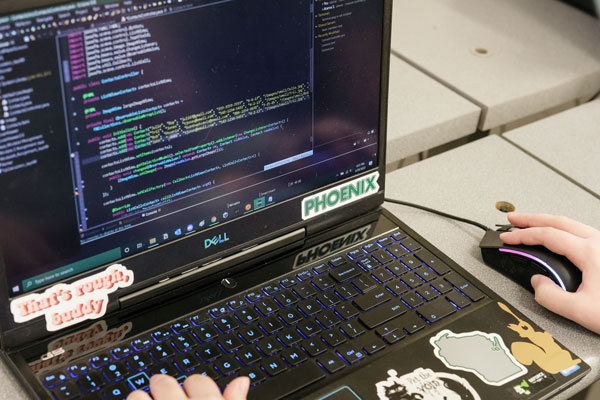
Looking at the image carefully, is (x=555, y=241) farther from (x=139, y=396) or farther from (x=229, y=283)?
(x=139, y=396)

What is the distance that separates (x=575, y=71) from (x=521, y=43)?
128 millimetres

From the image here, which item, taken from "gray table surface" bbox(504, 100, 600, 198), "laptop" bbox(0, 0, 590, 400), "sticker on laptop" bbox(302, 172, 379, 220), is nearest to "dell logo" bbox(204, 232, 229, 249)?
"laptop" bbox(0, 0, 590, 400)

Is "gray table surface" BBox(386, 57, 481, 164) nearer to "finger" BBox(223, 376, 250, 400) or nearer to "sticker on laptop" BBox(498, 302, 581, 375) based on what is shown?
"sticker on laptop" BBox(498, 302, 581, 375)

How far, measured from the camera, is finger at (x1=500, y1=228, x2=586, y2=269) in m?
0.85

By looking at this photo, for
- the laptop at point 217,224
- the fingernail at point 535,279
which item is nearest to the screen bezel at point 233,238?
the laptop at point 217,224

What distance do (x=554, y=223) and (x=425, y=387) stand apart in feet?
0.93

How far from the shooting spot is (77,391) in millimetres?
700

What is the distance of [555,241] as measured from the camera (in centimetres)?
87

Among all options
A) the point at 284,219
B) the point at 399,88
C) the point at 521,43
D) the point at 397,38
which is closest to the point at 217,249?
the point at 284,219

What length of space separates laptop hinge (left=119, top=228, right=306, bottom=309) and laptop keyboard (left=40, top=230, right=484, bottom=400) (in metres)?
0.04

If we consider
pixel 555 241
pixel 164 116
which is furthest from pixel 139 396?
pixel 555 241

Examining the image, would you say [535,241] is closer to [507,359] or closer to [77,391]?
[507,359]

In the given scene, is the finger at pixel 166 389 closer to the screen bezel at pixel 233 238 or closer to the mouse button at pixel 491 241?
the screen bezel at pixel 233 238

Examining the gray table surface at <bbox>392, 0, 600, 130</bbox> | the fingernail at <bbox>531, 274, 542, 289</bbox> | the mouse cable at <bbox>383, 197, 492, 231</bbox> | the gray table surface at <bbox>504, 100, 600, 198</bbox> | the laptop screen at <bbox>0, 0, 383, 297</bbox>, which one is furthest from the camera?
the gray table surface at <bbox>392, 0, 600, 130</bbox>
